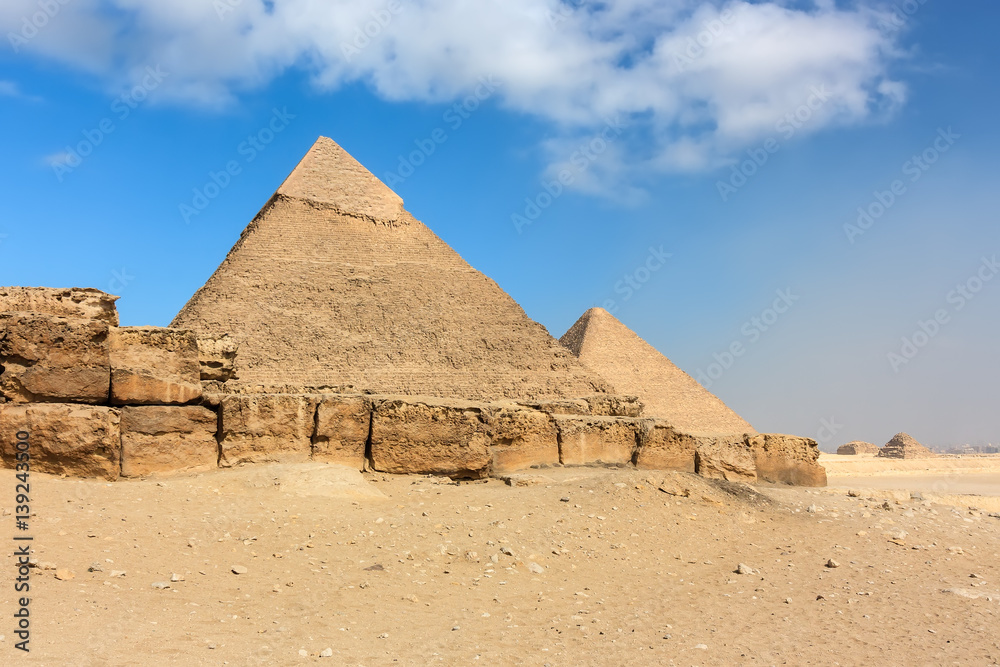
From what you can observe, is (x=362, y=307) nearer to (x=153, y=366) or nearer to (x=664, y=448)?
(x=664, y=448)

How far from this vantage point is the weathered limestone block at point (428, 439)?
466 cm

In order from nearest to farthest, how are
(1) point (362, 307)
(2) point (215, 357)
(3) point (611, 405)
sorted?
(2) point (215, 357), (3) point (611, 405), (1) point (362, 307)

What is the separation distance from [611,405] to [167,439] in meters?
3.70

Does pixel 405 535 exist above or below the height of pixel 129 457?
below

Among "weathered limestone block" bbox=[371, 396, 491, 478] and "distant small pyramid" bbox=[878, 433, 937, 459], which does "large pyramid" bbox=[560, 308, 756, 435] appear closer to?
"distant small pyramid" bbox=[878, 433, 937, 459]

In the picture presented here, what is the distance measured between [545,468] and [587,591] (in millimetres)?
1586

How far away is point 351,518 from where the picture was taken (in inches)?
153

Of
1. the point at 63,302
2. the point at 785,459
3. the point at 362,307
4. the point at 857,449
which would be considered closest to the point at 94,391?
the point at 63,302

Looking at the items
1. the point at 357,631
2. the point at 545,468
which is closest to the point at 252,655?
the point at 357,631

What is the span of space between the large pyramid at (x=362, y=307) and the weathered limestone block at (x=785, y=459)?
21.9 metres

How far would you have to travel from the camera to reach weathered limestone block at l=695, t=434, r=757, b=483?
5711 mm

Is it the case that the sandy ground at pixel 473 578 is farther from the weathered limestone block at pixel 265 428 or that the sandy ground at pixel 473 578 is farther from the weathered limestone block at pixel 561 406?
the weathered limestone block at pixel 561 406

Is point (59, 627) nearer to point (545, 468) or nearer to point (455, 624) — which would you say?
point (455, 624)

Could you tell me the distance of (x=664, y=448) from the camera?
5559mm
